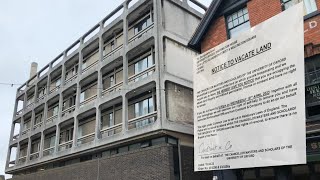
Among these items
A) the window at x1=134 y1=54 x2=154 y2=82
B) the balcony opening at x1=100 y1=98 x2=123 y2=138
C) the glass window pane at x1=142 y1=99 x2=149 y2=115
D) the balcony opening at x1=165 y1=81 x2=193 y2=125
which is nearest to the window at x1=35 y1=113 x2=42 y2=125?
the balcony opening at x1=100 y1=98 x2=123 y2=138

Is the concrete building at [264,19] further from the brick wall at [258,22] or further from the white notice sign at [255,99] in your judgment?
the white notice sign at [255,99]

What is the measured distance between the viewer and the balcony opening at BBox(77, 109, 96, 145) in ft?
85.1

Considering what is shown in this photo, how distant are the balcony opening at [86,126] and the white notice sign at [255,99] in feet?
49.2

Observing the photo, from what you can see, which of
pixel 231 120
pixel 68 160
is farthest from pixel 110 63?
pixel 231 120

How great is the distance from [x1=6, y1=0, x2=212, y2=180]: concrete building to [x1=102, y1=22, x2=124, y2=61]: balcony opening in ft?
0.26

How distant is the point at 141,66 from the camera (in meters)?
22.8

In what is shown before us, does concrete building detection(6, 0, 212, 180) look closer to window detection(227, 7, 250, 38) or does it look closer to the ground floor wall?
the ground floor wall

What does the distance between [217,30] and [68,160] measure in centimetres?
1734

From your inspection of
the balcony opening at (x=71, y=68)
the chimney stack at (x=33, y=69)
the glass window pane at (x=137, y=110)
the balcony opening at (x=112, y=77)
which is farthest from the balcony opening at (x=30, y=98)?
the glass window pane at (x=137, y=110)

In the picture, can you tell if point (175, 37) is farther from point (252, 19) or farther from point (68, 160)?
point (68, 160)

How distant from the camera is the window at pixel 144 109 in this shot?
825 inches

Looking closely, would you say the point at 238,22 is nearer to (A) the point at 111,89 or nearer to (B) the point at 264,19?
(B) the point at 264,19

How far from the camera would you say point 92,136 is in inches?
1015
